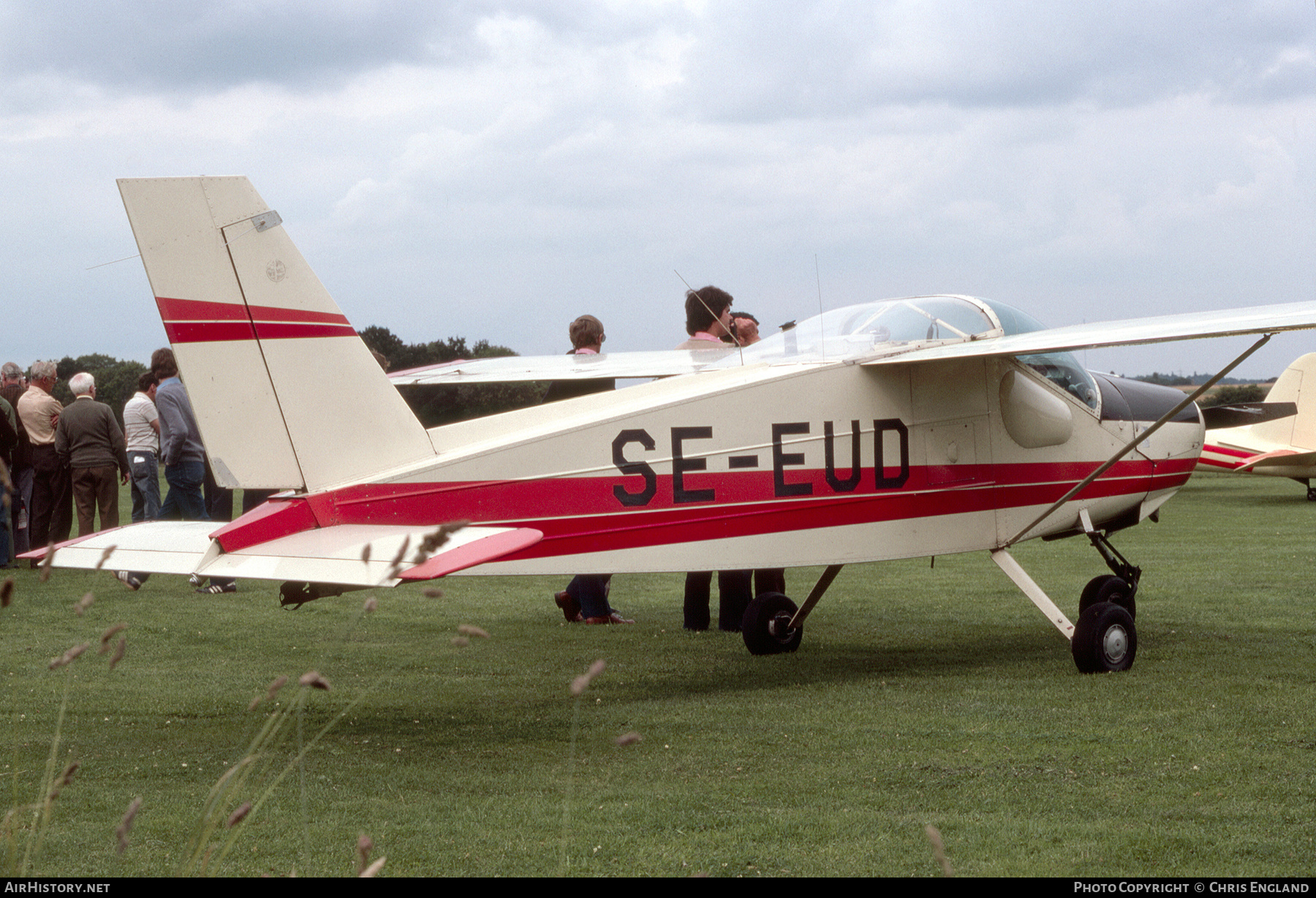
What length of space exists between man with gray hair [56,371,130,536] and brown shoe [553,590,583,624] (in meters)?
5.44

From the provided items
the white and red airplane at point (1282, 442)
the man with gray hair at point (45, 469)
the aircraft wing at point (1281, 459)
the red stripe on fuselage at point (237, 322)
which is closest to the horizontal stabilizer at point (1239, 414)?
the red stripe on fuselage at point (237, 322)

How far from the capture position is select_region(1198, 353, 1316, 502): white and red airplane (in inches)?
771

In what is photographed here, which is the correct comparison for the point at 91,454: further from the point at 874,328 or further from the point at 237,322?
the point at 874,328

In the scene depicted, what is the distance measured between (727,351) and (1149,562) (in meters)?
5.71

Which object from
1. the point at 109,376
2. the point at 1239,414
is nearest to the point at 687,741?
the point at 1239,414

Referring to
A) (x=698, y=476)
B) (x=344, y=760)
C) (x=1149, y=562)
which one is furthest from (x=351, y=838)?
(x=1149, y=562)

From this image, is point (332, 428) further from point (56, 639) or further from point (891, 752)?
point (56, 639)

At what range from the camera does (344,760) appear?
15.8 ft

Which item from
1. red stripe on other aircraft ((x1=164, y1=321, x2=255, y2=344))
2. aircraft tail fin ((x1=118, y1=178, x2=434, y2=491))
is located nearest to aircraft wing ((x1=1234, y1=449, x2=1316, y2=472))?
aircraft tail fin ((x1=118, y1=178, x2=434, y2=491))

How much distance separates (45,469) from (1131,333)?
10.6 meters

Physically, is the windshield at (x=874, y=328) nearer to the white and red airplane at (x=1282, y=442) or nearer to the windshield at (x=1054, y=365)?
the windshield at (x=1054, y=365)

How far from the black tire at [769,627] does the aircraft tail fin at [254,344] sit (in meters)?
2.89

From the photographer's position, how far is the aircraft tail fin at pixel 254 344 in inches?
189

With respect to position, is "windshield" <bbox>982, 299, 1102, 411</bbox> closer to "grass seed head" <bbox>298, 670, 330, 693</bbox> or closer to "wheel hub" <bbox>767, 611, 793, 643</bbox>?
"wheel hub" <bbox>767, 611, 793, 643</bbox>
